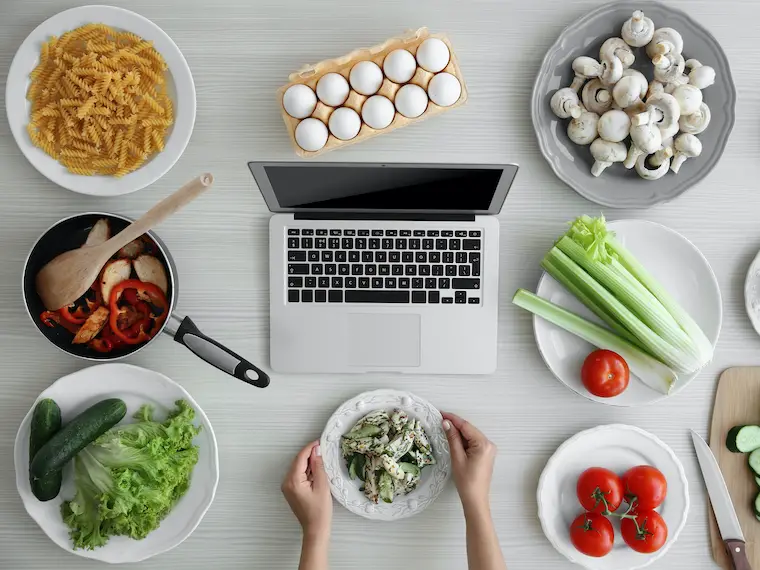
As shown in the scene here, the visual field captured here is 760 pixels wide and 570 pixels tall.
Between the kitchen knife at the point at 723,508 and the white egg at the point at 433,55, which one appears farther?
the kitchen knife at the point at 723,508

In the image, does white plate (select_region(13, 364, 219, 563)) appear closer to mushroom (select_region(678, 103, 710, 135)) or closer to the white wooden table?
the white wooden table

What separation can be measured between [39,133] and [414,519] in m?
0.90

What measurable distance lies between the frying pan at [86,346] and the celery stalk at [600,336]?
453 millimetres

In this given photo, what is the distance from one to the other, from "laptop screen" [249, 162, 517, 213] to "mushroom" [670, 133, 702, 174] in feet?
0.92

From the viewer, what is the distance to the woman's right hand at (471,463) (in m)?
1.01

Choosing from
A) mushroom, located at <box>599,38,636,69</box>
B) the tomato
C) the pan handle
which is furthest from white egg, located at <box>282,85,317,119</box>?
the tomato

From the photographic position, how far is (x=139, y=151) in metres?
0.97

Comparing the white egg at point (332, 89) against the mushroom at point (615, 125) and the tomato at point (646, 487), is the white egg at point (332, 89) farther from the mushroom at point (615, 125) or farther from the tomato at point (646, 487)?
the tomato at point (646, 487)

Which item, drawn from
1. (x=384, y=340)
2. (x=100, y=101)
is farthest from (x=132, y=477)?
(x=100, y=101)

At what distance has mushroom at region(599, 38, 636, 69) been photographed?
0.97m

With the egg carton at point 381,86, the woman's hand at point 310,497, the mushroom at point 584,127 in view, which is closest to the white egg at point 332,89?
the egg carton at point 381,86

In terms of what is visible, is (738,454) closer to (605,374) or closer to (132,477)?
(605,374)

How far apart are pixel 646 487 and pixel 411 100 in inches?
29.2

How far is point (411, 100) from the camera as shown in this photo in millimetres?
929
